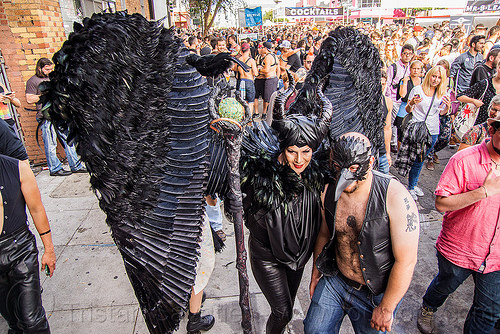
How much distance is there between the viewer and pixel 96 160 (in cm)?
123

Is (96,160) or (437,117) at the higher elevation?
(96,160)

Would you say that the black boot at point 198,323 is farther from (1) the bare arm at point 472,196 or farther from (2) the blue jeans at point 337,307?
(1) the bare arm at point 472,196

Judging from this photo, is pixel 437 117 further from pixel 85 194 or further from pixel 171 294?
pixel 85 194

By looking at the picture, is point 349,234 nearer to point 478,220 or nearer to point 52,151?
point 478,220

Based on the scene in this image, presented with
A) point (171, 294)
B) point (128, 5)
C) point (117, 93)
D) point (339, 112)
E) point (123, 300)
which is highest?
point (128, 5)

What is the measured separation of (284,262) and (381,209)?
0.74m

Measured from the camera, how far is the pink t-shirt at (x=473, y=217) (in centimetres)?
230

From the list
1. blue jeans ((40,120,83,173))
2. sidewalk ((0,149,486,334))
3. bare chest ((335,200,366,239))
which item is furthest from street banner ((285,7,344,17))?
bare chest ((335,200,366,239))

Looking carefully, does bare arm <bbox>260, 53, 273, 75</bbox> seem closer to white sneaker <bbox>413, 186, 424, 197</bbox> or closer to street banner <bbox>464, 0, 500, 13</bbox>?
white sneaker <bbox>413, 186, 424, 197</bbox>

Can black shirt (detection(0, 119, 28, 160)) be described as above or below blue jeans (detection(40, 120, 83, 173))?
above

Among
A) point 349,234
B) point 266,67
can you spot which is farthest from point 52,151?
point 349,234

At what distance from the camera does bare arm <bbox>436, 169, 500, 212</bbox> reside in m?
→ 2.21

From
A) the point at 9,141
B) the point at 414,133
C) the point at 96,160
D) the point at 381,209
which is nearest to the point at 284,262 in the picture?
the point at 381,209

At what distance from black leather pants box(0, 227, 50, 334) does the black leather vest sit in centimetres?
222
